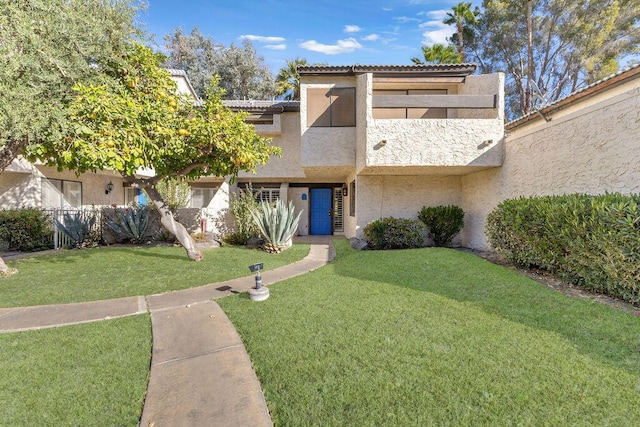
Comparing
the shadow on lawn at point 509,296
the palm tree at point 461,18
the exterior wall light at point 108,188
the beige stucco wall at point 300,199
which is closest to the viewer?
the shadow on lawn at point 509,296

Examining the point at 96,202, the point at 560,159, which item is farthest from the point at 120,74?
the point at 560,159

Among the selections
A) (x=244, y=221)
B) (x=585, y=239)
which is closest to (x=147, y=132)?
(x=244, y=221)

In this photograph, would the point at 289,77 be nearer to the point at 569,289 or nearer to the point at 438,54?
the point at 438,54

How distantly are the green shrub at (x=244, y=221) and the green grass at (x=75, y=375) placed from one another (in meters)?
7.84

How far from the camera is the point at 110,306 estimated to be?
17.8ft

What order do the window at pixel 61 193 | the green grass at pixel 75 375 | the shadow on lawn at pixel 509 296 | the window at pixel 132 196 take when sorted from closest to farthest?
the green grass at pixel 75 375 < the shadow on lawn at pixel 509 296 < the window at pixel 61 193 < the window at pixel 132 196

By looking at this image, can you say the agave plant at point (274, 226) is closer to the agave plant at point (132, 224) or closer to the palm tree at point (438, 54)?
the agave plant at point (132, 224)

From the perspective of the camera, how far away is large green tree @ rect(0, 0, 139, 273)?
5.74 metres

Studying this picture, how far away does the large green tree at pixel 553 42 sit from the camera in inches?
757

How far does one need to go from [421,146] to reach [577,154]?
14.0ft

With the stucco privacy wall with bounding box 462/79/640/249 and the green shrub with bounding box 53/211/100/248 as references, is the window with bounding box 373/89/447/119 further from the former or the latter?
the green shrub with bounding box 53/211/100/248

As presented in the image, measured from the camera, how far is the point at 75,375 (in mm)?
3176

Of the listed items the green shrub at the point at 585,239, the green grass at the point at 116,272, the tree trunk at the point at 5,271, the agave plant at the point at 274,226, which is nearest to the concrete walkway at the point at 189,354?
the green grass at the point at 116,272

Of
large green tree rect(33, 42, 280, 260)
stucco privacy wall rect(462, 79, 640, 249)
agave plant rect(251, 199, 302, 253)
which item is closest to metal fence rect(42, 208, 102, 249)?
large green tree rect(33, 42, 280, 260)
